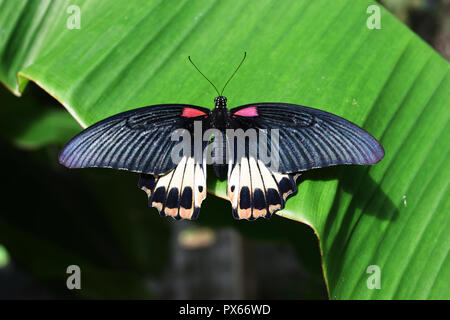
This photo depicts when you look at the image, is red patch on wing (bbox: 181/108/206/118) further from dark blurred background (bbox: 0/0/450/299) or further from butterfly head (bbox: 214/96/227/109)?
dark blurred background (bbox: 0/0/450/299)

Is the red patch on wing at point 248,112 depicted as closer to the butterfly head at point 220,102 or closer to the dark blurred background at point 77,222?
the butterfly head at point 220,102

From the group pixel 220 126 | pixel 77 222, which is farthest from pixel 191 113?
pixel 77 222

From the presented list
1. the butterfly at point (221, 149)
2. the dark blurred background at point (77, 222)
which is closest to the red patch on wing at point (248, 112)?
the butterfly at point (221, 149)

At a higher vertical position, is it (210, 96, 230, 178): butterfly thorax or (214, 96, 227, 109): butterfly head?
(214, 96, 227, 109): butterfly head

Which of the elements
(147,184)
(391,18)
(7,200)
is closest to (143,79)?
(147,184)

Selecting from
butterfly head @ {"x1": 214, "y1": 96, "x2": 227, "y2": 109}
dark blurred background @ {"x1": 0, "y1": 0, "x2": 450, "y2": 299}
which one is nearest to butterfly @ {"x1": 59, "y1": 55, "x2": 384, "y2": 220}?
butterfly head @ {"x1": 214, "y1": 96, "x2": 227, "y2": 109}

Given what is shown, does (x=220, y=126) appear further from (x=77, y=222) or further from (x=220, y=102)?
(x=77, y=222)
